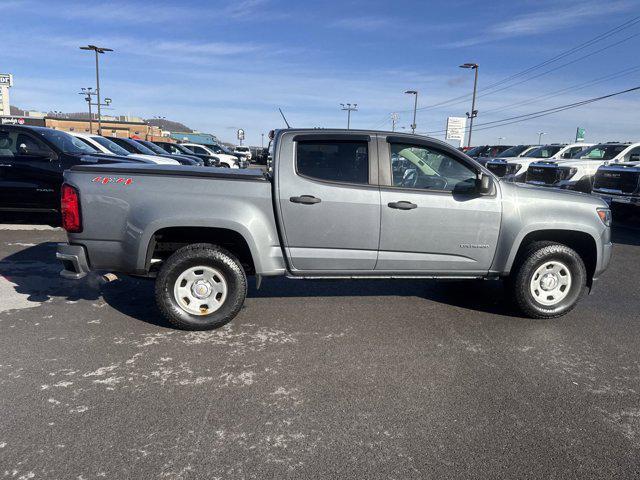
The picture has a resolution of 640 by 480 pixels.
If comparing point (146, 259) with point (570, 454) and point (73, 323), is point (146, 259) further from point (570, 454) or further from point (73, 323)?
point (570, 454)

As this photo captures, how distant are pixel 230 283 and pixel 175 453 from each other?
1.84m

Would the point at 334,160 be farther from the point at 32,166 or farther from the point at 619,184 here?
the point at 619,184

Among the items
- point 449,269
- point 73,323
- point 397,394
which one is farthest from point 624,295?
point 73,323

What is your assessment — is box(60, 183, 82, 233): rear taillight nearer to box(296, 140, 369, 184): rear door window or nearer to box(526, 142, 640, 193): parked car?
box(296, 140, 369, 184): rear door window

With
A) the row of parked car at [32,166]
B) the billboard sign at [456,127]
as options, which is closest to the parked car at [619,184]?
the row of parked car at [32,166]

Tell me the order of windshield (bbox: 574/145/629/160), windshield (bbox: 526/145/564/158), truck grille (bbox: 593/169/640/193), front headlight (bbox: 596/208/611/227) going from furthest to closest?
windshield (bbox: 526/145/564/158)
windshield (bbox: 574/145/629/160)
truck grille (bbox: 593/169/640/193)
front headlight (bbox: 596/208/611/227)

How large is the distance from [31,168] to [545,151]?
18.1 meters

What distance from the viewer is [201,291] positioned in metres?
4.22

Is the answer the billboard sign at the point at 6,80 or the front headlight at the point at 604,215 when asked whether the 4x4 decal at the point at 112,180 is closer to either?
the front headlight at the point at 604,215

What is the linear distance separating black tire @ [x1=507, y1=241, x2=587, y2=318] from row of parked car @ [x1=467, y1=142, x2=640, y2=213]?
7.46 metres

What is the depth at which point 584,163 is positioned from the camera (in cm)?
1330

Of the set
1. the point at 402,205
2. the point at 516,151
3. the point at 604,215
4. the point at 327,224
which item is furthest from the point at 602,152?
the point at 327,224

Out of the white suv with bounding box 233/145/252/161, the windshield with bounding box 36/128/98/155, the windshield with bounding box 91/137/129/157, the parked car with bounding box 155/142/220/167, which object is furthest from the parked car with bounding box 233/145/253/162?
the windshield with bounding box 36/128/98/155

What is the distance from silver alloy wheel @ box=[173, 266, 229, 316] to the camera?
4203mm
